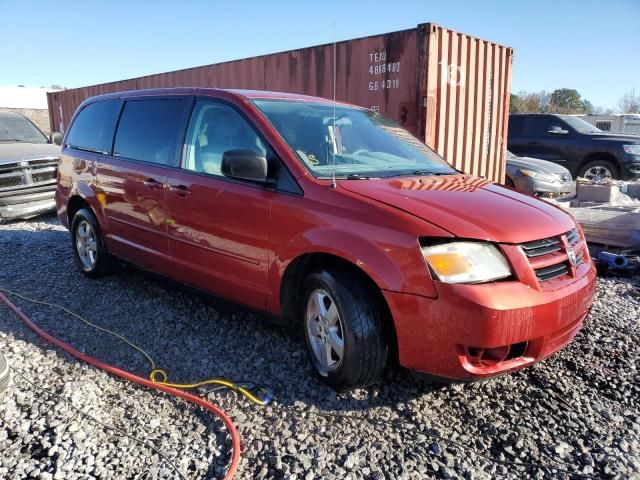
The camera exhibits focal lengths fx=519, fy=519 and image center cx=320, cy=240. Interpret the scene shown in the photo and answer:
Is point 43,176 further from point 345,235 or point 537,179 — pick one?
point 537,179

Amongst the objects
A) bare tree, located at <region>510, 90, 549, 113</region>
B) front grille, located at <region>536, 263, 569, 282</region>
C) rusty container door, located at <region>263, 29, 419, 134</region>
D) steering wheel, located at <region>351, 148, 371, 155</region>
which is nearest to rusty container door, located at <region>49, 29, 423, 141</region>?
rusty container door, located at <region>263, 29, 419, 134</region>

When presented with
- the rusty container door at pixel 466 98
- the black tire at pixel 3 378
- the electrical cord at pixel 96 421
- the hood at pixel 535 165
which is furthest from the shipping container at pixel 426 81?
the black tire at pixel 3 378

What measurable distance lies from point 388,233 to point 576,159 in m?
11.1

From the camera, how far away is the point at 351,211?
278 centimetres

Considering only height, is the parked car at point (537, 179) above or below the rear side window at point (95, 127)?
below

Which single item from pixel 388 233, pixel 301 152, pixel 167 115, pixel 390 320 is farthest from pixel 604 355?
pixel 167 115

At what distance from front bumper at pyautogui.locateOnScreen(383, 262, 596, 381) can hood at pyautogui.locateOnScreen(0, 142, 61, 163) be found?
7.93 meters

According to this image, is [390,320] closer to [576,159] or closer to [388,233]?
[388,233]

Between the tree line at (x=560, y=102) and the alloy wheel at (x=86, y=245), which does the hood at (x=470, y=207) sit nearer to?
the alloy wheel at (x=86, y=245)

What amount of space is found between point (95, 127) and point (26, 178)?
13.6 feet

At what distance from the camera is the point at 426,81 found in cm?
691

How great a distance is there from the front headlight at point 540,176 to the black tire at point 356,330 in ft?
24.1

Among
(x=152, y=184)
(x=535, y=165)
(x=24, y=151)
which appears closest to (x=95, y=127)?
(x=152, y=184)

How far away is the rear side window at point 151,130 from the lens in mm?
3969
